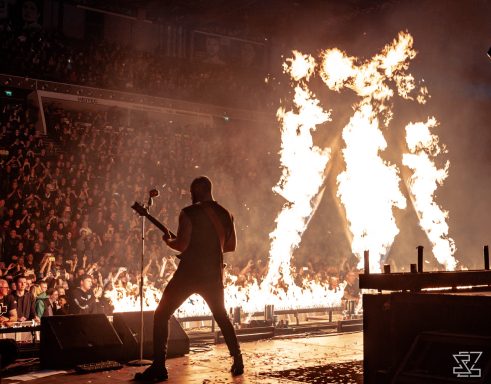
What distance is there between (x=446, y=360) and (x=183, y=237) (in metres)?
2.70

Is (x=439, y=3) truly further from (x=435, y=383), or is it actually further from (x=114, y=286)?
(x=435, y=383)

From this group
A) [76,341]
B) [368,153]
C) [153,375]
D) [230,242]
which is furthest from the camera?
[368,153]

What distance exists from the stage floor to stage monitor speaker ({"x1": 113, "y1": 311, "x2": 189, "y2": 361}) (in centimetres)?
17

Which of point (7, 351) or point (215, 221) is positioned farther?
point (215, 221)

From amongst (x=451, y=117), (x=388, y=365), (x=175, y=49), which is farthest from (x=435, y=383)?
(x=175, y=49)

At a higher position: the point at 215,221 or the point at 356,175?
the point at 356,175

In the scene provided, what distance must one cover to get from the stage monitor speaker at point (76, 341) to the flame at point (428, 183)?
1660cm

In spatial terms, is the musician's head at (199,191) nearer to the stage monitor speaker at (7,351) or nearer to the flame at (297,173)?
the stage monitor speaker at (7,351)

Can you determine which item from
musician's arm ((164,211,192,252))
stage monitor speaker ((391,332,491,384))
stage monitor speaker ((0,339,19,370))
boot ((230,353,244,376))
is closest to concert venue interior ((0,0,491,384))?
boot ((230,353,244,376))

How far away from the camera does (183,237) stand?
20.1ft

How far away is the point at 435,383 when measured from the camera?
4.62 m

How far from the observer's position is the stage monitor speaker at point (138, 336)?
289 inches

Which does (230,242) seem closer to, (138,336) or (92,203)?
(138,336)

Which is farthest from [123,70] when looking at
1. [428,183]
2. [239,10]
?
[428,183]
